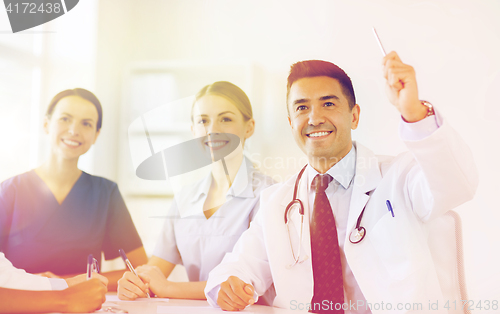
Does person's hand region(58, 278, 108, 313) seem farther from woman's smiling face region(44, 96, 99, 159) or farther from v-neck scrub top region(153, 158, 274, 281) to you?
woman's smiling face region(44, 96, 99, 159)

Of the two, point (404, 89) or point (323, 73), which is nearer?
point (404, 89)

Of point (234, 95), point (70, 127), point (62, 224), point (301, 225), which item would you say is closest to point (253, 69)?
point (234, 95)

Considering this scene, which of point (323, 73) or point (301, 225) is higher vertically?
point (323, 73)

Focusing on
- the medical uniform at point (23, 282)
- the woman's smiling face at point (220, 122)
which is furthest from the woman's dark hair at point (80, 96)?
the medical uniform at point (23, 282)

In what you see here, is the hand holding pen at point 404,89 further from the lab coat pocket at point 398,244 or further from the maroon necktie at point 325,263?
A: the maroon necktie at point 325,263

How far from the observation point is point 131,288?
50.5 inches

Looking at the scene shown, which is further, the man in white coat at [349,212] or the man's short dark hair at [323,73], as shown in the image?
the man's short dark hair at [323,73]

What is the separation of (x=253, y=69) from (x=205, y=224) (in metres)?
Result: 0.68

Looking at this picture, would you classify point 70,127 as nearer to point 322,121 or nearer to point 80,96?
point 80,96

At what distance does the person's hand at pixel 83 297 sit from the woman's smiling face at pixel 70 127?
2.42 ft

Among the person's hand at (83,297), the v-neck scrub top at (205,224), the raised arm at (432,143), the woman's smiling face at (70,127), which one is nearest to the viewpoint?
the raised arm at (432,143)

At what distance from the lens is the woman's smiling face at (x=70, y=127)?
1.58 m

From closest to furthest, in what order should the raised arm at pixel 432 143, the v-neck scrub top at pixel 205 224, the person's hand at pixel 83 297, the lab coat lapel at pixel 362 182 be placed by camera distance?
the raised arm at pixel 432 143, the person's hand at pixel 83 297, the lab coat lapel at pixel 362 182, the v-neck scrub top at pixel 205 224

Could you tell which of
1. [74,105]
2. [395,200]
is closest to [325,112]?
[395,200]
